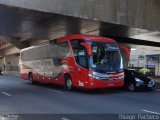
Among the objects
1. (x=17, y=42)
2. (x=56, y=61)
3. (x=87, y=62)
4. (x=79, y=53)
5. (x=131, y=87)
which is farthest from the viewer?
(x=17, y=42)

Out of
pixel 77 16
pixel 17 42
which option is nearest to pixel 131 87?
pixel 77 16

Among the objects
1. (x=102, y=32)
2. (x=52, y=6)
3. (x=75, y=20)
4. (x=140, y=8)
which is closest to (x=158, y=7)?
(x=140, y=8)

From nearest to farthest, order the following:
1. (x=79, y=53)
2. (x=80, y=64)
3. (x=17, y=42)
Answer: (x=80, y=64) → (x=79, y=53) → (x=17, y=42)

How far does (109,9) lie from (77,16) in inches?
102

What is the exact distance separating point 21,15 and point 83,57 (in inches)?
176

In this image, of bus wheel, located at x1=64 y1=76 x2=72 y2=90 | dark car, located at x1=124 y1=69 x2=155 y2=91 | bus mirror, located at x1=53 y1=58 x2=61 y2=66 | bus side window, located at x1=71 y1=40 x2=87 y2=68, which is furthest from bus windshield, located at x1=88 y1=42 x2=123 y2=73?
bus mirror, located at x1=53 y1=58 x2=61 y2=66

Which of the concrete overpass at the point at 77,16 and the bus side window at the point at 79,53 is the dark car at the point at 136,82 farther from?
the bus side window at the point at 79,53

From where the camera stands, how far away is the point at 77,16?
18.7 meters

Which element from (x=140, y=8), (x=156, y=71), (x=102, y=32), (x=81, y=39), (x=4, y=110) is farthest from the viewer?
(x=156, y=71)

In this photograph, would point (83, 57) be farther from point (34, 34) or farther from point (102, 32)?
point (34, 34)

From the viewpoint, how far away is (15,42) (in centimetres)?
4597

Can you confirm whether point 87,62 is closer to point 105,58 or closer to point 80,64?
point 80,64

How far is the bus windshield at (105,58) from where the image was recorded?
1839cm

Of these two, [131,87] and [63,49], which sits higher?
[63,49]
